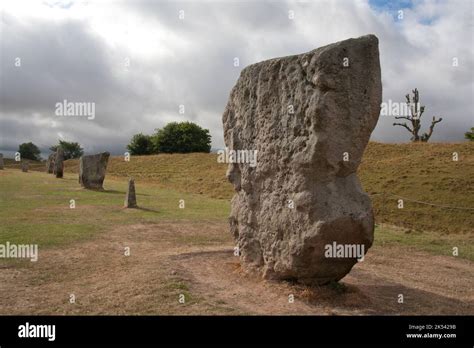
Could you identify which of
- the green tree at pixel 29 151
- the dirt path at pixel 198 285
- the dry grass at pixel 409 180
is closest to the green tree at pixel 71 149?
the green tree at pixel 29 151

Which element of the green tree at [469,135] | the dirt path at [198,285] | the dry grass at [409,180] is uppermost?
the green tree at [469,135]

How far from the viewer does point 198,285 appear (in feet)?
29.7

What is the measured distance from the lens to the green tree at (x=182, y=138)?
250ft

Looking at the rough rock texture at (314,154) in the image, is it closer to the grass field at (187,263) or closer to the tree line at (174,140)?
the grass field at (187,263)

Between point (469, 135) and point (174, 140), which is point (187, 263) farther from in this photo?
point (174, 140)

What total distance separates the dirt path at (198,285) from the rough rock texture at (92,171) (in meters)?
17.1

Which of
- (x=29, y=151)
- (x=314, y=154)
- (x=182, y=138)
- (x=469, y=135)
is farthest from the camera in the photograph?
(x=29, y=151)

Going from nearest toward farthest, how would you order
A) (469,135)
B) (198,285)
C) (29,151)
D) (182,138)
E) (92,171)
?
(198,285) → (92,171) → (469,135) → (182,138) → (29,151)

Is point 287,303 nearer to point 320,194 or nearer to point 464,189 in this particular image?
point 320,194

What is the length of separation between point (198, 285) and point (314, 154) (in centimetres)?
348

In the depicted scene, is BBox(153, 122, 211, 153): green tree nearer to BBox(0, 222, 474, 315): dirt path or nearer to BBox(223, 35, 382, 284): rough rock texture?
BBox(0, 222, 474, 315): dirt path

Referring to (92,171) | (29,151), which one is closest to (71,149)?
(29,151)
